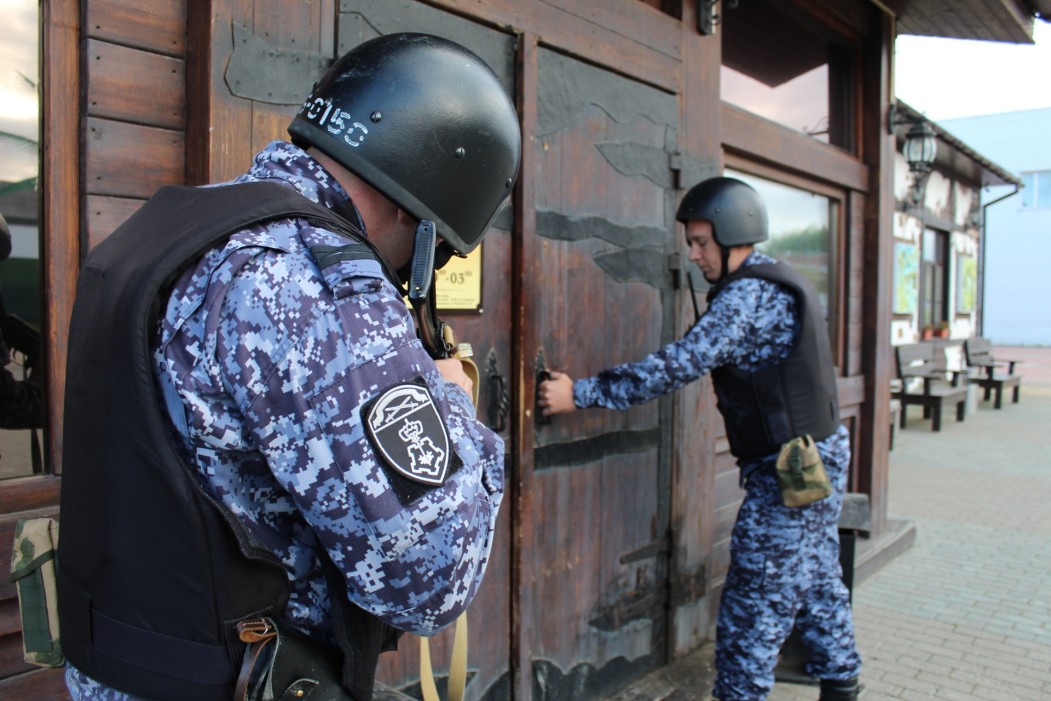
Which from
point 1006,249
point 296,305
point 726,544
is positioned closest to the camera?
point 296,305

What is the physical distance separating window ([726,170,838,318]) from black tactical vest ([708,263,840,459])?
1.41m

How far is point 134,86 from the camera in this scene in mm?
1886

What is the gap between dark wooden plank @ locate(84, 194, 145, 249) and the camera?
183cm

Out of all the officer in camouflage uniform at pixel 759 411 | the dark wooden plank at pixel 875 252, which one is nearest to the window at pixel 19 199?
the officer in camouflage uniform at pixel 759 411

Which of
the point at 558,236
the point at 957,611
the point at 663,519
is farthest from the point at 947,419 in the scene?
the point at 558,236

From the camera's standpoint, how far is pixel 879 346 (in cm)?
530

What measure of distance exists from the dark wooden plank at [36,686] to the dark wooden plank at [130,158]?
1104 millimetres

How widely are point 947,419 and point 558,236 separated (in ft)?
37.0

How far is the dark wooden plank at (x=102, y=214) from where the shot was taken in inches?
72.1

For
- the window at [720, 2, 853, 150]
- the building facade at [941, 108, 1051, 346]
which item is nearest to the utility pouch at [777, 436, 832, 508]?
the window at [720, 2, 853, 150]

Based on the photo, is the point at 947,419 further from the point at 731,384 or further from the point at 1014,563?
the point at 731,384

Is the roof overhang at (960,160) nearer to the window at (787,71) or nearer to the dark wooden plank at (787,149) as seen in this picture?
the window at (787,71)

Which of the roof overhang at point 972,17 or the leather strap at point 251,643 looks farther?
the roof overhang at point 972,17

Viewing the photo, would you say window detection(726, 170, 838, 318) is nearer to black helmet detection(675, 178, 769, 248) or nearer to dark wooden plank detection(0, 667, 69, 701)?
black helmet detection(675, 178, 769, 248)
